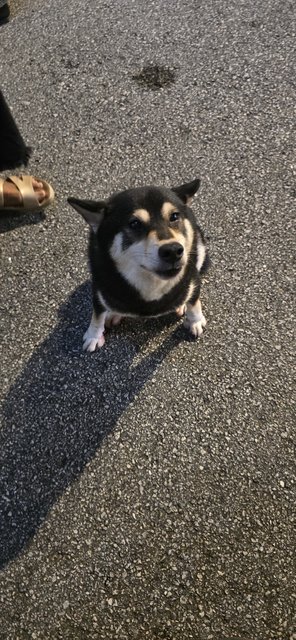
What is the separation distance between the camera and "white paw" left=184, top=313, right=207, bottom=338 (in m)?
2.39

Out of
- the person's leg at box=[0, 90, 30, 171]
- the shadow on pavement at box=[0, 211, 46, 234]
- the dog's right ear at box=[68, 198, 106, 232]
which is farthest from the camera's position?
the shadow on pavement at box=[0, 211, 46, 234]

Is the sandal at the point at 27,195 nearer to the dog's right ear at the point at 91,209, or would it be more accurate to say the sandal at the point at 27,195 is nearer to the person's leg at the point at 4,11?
the dog's right ear at the point at 91,209

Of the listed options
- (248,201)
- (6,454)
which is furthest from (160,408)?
(248,201)

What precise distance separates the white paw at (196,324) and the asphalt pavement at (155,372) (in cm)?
6

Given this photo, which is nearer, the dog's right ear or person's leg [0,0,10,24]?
the dog's right ear

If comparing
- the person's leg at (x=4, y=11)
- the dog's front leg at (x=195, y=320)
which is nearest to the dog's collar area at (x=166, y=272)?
the dog's front leg at (x=195, y=320)

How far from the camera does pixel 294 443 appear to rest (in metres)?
2.11

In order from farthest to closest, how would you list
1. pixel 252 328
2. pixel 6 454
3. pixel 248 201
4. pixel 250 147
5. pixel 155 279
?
pixel 250 147 → pixel 248 201 → pixel 252 328 → pixel 6 454 → pixel 155 279

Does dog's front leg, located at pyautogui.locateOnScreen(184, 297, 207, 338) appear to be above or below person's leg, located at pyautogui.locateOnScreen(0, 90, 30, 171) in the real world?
below

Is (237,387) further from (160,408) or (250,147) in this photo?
(250,147)

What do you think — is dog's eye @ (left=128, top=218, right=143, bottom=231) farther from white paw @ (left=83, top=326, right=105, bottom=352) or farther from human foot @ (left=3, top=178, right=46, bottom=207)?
human foot @ (left=3, top=178, right=46, bottom=207)

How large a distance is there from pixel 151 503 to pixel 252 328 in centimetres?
99

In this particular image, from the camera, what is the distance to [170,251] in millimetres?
1756

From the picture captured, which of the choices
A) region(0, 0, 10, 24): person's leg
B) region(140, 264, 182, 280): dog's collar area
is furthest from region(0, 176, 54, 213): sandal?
region(0, 0, 10, 24): person's leg
